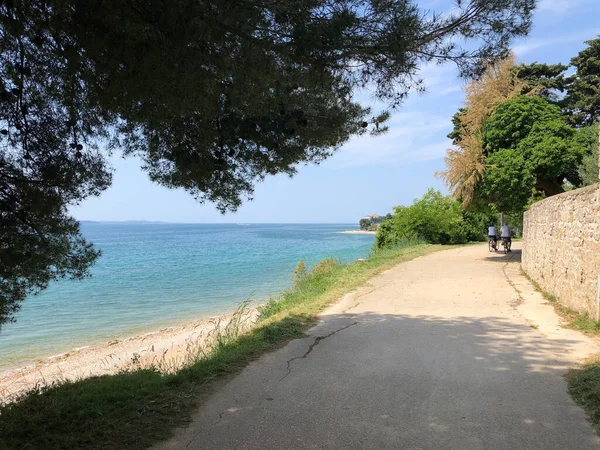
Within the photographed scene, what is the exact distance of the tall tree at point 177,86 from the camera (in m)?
3.24

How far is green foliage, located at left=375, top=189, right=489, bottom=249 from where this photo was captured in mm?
28016

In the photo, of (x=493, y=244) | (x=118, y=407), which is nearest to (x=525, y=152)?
(x=493, y=244)

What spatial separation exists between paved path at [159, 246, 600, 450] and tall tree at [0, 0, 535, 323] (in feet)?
7.27

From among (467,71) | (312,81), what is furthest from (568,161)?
(312,81)

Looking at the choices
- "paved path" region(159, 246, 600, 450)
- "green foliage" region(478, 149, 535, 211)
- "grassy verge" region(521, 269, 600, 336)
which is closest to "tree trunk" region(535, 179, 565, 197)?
"green foliage" region(478, 149, 535, 211)

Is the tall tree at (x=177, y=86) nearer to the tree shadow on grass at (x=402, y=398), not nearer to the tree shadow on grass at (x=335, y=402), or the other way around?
the tree shadow on grass at (x=335, y=402)

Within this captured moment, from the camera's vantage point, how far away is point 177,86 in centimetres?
340

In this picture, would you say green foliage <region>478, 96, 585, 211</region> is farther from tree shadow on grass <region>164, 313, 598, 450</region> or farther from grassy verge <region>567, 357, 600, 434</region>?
grassy verge <region>567, 357, 600, 434</region>

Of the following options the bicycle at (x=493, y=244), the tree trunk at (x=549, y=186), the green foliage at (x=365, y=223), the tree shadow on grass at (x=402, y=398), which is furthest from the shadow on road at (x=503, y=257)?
the green foliage at (x=365, y=223)

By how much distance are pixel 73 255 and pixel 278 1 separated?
10.6 ft

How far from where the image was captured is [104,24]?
3217 millimetres

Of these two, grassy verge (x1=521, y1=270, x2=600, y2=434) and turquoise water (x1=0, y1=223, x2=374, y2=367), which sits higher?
grassy verge (x1=521, y1=270, x2=600, y2=434)

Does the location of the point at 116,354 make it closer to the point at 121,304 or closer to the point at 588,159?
the point at 121,304

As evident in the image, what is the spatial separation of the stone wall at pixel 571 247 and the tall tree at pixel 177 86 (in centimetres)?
407
